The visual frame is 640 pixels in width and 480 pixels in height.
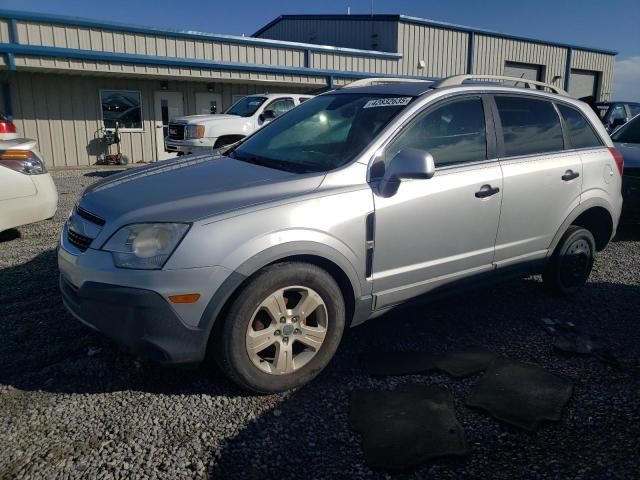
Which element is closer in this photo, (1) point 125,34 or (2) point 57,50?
(2) point 57,50

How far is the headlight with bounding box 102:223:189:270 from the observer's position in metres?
2.59

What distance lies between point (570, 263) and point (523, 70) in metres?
24.2

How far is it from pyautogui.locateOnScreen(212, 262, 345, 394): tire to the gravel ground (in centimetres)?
14

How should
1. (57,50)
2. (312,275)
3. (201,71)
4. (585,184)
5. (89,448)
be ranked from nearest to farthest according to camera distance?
(89,448), (312,275), (585,184), (57,50), (201,71)

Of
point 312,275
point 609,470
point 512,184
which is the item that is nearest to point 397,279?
point 312,275

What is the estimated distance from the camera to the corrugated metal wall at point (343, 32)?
71.1ft

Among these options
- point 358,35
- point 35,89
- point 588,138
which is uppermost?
point 358,35

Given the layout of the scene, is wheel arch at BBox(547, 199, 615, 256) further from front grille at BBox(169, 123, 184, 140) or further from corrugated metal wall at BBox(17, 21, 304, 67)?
corrugated metal wall at BBox(17, 21, 304, 67)

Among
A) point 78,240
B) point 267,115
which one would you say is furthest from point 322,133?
point 267,115

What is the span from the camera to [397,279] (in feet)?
10.8

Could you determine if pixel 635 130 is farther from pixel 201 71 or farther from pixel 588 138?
pixel 201 71

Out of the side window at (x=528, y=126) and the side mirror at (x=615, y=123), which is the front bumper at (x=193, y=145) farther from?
the side mirror at (x=615, y=123)

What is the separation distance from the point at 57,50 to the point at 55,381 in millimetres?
12634

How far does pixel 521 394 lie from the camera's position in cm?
297
